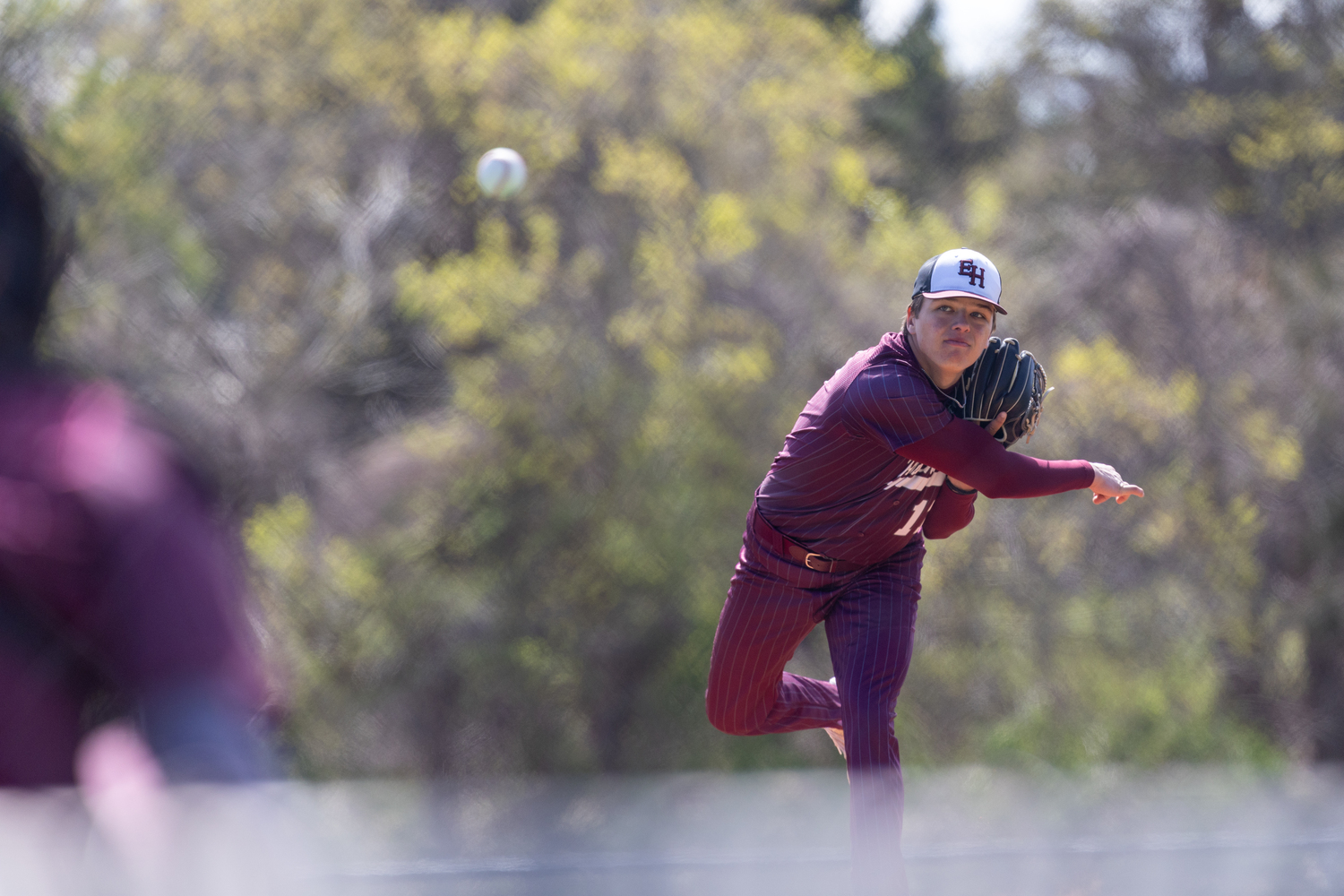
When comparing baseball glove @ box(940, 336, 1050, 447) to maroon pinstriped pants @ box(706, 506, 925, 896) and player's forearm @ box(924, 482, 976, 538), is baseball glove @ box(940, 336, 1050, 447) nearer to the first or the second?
player's forearm @ box(924, 482, 976, 538)

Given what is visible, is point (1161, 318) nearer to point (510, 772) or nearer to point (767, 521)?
point (510, 772)

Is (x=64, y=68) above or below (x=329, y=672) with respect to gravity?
above

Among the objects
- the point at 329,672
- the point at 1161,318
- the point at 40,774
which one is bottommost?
the point at 329,672

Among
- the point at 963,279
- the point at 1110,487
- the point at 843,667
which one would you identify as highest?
the point at 963,279

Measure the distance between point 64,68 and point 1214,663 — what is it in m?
8.51

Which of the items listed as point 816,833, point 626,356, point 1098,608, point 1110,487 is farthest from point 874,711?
point 1098,608

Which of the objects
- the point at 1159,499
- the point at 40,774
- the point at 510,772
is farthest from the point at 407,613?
the point at 40,774

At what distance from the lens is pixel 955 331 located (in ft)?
9.25

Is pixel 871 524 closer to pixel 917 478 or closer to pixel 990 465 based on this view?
pixel 917 478

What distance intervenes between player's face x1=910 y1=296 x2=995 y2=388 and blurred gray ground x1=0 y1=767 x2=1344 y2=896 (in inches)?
115

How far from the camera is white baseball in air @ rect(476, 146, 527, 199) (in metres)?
7.85

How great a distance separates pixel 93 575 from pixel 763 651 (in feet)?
8.23

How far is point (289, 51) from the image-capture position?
883 centimetres

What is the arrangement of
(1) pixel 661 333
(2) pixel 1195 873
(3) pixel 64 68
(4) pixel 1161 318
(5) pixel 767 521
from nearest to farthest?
(5) pixel 767 521 < (2) pixel 1195 873 < (3) pixel 64 68 < (1) pixel 661 333 < (4) pixel 1161 318
